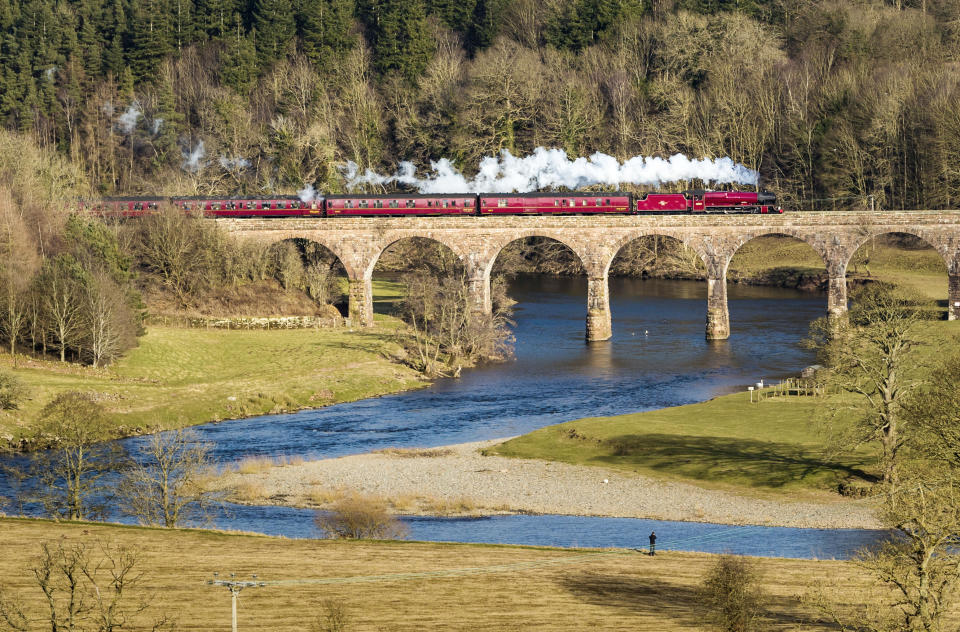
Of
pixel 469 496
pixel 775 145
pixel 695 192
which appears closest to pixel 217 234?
pixel 695 192

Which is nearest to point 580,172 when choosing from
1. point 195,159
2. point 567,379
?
point 567,379

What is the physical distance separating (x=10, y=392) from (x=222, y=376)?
859 inches

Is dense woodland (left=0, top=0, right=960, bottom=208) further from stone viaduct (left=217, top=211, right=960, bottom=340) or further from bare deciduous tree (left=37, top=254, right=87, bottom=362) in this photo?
bare deciduous tree (left=37, top=254, right=87, bottom=362)

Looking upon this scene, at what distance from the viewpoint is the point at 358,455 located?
267ft

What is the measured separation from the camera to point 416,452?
268 ft

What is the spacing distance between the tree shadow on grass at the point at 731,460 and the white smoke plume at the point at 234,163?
10758 centimetres

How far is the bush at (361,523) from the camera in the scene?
59.5 m

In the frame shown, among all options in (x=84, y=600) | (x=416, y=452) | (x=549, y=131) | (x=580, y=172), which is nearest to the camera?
(x=84, y=600)

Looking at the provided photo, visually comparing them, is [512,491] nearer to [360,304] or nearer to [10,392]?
[10,392]

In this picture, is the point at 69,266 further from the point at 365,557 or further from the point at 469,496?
the point at 365,557

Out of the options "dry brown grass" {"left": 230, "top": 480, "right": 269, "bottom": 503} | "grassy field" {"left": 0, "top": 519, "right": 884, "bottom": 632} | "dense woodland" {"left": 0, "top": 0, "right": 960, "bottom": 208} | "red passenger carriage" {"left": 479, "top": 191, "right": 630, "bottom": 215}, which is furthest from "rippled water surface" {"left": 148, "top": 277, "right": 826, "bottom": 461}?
"grassy field" {"left": 0, "top": 519, "right": 884, "bottom": 632}

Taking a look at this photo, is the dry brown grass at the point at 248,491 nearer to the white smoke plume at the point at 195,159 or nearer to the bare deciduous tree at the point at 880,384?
the bare deciduous tree at the point at 880,384

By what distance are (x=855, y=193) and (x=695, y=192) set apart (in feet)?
142

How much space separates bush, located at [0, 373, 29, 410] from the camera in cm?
8562
